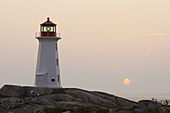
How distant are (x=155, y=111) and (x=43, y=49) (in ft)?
65.5

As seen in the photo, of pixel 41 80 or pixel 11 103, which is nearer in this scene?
pixel 11 103

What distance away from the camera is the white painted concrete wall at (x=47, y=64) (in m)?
55.5

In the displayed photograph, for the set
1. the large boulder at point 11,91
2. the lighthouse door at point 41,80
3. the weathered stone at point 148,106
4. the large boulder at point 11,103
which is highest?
the lighthouse door at point 41,80

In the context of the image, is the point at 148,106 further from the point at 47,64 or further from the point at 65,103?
the point at 47,64

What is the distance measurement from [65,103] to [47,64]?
11.7m

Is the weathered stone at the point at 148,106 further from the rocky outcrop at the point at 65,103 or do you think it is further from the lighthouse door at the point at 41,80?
the lighthouse door at the point at 41,80

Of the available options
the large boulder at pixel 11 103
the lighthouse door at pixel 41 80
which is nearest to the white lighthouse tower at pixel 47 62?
the lighthouse door at pixel 41 80

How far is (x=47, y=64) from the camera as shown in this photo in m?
55.7

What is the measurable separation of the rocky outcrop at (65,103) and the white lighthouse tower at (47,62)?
11.0 ft

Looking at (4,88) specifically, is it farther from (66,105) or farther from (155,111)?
(155,111)

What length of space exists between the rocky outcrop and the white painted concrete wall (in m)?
3.37

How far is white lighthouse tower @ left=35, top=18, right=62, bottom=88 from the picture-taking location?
182 ft

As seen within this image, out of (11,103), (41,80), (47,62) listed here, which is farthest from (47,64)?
(11,103)

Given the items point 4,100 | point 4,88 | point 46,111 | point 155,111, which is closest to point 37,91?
point 4,88
